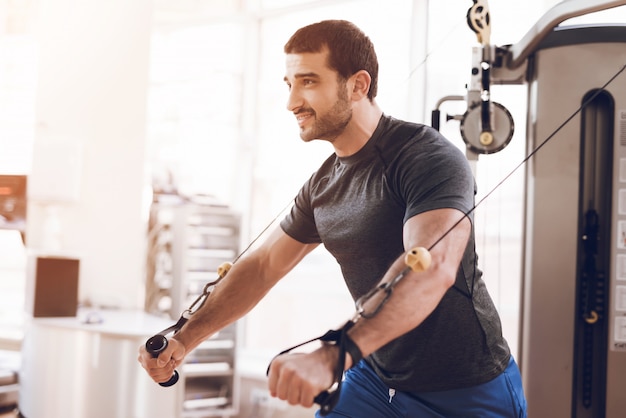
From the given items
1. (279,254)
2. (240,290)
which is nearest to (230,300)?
(240,290)

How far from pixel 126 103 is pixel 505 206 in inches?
87.8

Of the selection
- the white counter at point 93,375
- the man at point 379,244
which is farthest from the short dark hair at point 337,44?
the white counter at point 93,375

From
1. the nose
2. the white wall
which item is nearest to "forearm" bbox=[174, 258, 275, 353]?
the nose

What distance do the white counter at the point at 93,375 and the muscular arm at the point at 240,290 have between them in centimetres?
155

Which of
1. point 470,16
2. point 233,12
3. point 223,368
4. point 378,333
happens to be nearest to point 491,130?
point 470,16

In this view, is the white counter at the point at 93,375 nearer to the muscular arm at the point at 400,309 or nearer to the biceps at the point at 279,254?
the biceps at the point at 279,254

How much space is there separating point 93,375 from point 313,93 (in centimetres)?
216

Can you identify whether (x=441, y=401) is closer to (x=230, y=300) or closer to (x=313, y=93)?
(x=230, y=300)

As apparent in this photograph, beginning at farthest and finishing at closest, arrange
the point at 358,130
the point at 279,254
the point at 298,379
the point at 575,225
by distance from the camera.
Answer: the point at 575,225
the point at 279,254
the point at 358,130
the point at 298,379

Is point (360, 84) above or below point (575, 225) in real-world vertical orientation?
above

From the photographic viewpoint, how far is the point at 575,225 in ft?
7.31

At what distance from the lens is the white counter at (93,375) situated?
3.12 m

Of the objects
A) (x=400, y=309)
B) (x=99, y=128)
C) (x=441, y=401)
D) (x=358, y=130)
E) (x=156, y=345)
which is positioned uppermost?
(x=99, y=128)

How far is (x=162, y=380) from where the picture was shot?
1.42 meters
